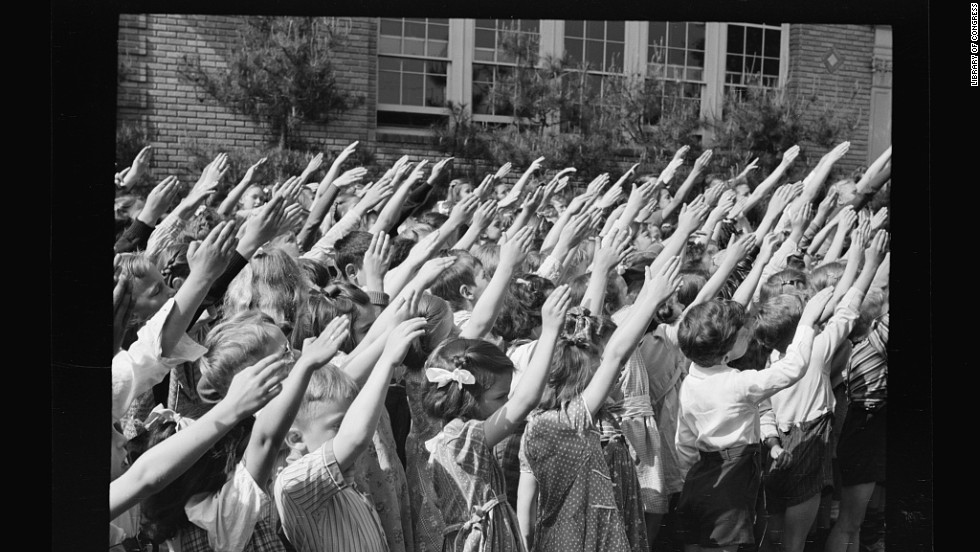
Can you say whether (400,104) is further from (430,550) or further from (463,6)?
(430,550)

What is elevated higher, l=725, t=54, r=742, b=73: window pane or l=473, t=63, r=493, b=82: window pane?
l=725, t=54, r=742, b=73: window pane

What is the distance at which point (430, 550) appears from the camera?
125 inches

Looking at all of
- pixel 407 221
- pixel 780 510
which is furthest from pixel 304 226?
pixel 780 510

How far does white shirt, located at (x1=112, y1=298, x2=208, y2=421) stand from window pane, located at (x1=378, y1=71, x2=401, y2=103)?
106cm

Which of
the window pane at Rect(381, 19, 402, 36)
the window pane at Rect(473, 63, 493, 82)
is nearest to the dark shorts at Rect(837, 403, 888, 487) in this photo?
the window pane at Rect(473, 63, 493, 82)

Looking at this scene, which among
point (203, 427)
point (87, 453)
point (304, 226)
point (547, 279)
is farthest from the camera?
point (304, 226)

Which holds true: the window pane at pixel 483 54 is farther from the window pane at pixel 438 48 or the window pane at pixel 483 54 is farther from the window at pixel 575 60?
the window pane at pixel 438 48

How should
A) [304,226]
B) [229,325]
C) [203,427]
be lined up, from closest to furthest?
[203,427], [229,325], [304,226]

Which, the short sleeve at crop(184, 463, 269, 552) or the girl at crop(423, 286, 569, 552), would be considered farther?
the girl at crop(423, 286, 569, 552)

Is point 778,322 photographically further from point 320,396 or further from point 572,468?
point 320,396

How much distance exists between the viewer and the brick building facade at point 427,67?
336 cm

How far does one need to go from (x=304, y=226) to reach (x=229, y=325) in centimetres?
78

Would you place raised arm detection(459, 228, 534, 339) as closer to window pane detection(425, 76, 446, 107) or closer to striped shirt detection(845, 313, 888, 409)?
window pane detection(425, 76, 446, 107)

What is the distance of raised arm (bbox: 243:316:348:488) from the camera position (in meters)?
2.71
